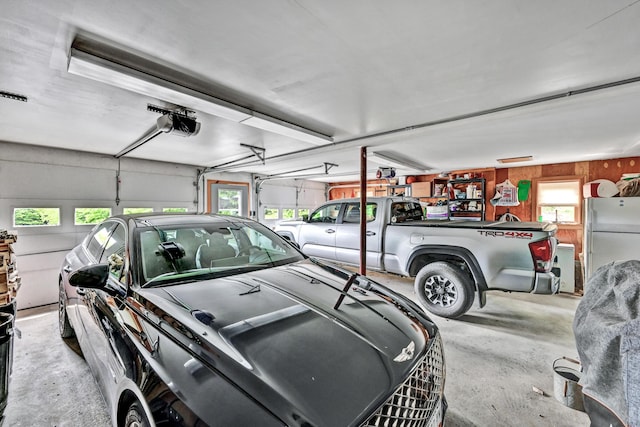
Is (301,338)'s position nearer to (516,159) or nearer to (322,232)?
(322,232)

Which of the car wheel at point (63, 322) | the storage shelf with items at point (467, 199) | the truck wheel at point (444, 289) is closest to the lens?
the car wheel at point (63, 322)

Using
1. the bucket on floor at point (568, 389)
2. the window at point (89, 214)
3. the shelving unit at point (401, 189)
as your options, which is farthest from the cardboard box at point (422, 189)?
the window at point (89, 214)

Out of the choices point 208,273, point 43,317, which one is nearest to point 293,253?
point 208,273

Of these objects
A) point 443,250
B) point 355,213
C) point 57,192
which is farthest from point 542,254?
point 57,192

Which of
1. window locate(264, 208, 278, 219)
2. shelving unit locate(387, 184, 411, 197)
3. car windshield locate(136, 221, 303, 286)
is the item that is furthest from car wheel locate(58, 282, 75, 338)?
shelving unit locate(387, 184, 411, 197)

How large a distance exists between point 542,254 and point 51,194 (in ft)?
24.2

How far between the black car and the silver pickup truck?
2.17m

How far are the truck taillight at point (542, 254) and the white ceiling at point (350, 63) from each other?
1.45m

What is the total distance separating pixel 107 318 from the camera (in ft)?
5.15

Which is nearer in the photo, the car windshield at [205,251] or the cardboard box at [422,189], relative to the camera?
the car windshield at [205,251]

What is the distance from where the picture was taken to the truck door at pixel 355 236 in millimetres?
4527

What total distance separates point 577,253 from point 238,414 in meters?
8.25

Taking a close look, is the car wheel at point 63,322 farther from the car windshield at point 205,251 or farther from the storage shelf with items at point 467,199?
the storage shelf with items at point 467,199

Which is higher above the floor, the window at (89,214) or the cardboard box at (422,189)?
the cardboard box at (422,189)
